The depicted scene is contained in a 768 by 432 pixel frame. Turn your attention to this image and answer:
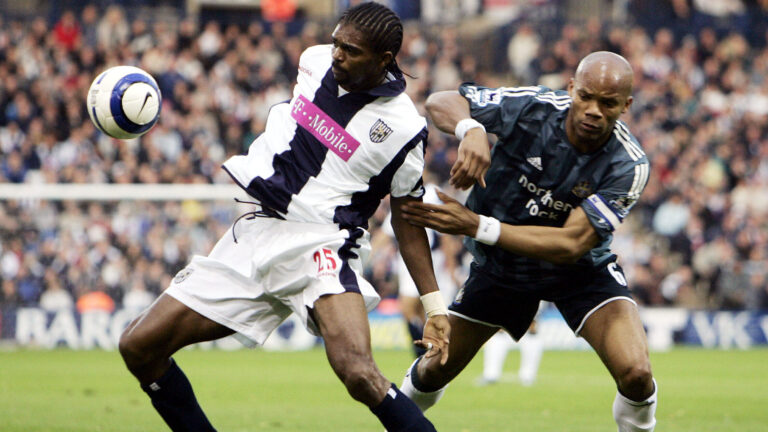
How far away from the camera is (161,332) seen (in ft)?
18.6

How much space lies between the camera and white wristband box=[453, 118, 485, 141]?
5.92 meters

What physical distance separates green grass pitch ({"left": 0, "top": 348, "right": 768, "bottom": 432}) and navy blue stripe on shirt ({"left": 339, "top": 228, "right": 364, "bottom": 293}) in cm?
323

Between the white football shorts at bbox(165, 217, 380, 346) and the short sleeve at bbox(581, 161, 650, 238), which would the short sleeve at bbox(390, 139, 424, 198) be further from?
the short sleeve at bbox(581, 161, 650, 238)

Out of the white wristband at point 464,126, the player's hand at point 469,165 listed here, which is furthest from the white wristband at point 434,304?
the white wristband at point 464,126

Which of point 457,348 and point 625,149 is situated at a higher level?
point 625,149

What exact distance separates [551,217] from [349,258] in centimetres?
143

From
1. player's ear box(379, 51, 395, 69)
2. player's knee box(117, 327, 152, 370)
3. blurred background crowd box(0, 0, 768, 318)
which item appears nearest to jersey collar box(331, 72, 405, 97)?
player's ear box(379, 51, 395, 69)

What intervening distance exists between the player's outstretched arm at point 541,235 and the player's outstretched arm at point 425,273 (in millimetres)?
76

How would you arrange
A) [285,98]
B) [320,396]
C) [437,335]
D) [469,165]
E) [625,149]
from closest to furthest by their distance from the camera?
[469,165] < [437,335] < [625,149] < [320,396] < [285,98]

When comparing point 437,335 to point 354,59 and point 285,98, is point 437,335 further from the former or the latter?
point 285,98

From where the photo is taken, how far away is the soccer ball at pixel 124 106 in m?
6.29

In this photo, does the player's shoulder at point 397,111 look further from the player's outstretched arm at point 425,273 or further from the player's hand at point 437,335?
the player's hand at point 437,335

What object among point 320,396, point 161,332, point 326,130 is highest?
point 326,130

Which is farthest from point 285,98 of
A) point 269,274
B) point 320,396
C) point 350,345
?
point 350,345
